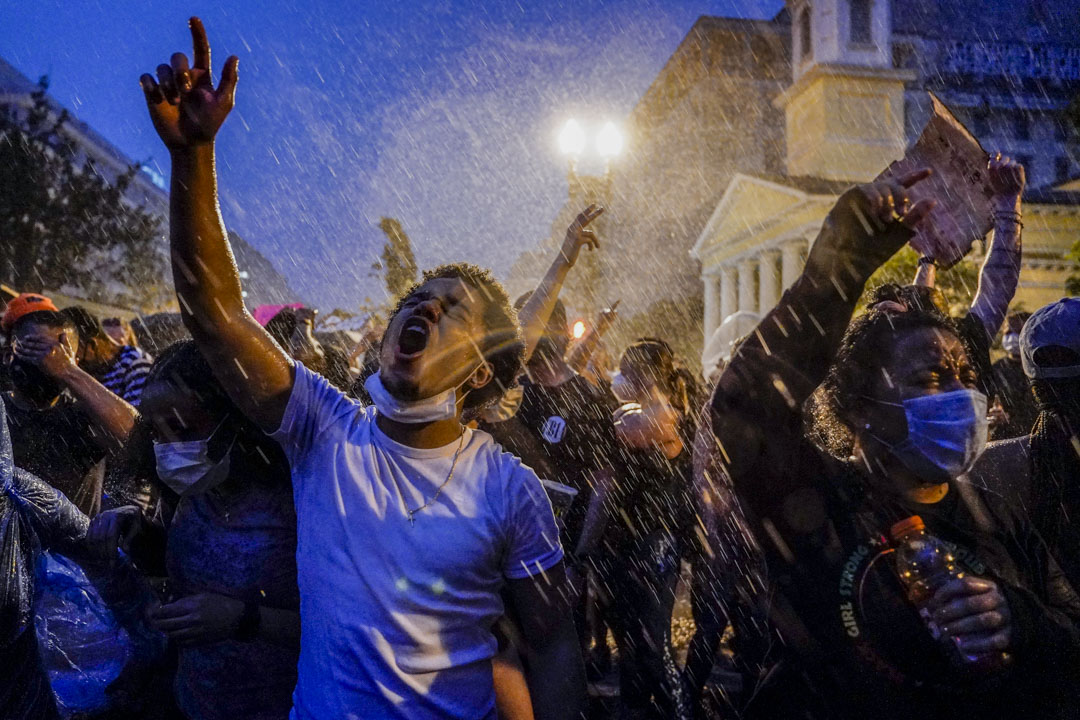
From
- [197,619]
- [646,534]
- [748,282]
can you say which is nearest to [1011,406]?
[646,534]

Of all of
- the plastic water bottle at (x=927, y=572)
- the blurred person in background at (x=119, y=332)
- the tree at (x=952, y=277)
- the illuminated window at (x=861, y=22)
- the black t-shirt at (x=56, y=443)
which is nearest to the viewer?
the plastic water bottle at (x=927, y=572)

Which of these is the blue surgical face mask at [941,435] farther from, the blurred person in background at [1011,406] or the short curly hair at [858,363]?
the blurred person in background at [1011,406]

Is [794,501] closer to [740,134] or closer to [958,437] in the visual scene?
[958,437]

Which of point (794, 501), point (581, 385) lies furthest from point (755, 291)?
point (794, 501)

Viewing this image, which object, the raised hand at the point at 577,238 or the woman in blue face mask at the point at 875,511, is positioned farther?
the raised hand at the point at 577,238

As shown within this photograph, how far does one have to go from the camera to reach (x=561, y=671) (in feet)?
6.39

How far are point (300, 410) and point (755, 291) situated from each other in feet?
126

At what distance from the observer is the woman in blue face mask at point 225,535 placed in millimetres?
2049

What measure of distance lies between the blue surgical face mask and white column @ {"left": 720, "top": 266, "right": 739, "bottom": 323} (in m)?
39.2

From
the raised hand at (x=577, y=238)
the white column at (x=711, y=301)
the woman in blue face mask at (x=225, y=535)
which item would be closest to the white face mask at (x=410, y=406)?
the woman in blue face mask at (x=225, y=535)

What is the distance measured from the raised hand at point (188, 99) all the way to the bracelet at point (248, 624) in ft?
3.75

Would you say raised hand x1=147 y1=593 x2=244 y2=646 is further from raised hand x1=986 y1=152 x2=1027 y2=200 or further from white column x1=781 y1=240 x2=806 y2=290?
white column x1=781 y1=240 x2=806 y2=290

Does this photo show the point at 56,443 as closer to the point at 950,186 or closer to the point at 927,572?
the point at 927,572

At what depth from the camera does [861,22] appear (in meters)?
41.1
